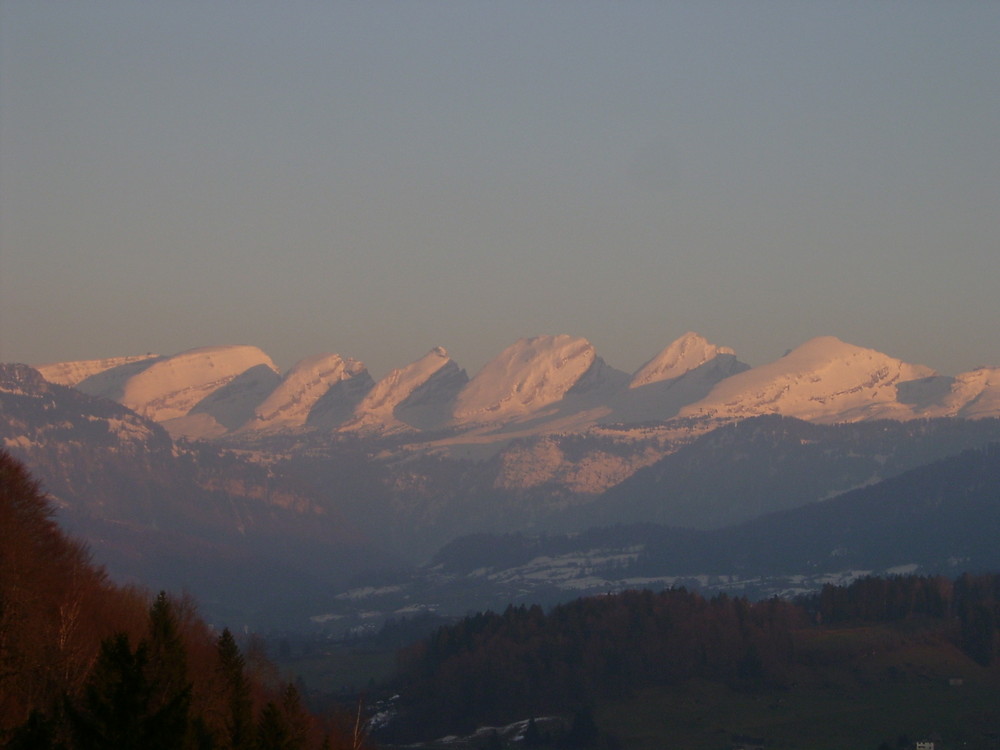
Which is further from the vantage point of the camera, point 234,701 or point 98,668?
point 234,701

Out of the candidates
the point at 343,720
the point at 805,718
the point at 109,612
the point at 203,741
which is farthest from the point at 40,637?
the point at 805,718

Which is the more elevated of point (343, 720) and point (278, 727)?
point (278, 727)

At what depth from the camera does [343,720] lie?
110 m

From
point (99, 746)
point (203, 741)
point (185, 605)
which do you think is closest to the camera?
point (99, 746)

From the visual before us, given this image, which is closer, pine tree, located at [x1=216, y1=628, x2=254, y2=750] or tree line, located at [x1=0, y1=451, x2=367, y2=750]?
tree line, located at [x1=0, y1=451, x2=367, y2=750]

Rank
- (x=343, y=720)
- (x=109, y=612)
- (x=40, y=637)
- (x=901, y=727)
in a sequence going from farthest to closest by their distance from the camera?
(x=901, y=727)
(x=343, y=720)
(x=109, y=612)
(x=40, y=637)

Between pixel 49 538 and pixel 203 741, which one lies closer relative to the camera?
pixel 203 741

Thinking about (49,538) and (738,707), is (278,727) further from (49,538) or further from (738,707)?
(738,707)

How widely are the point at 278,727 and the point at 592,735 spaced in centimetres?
12848

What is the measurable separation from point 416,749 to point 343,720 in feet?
225

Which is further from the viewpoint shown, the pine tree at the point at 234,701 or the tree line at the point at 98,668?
the pine tree at the point at 234,701

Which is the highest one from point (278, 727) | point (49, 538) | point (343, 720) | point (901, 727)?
point (49, 538)

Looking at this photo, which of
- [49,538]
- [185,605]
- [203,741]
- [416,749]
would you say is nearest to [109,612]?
[49,538]

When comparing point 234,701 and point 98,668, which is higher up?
point 98,668
